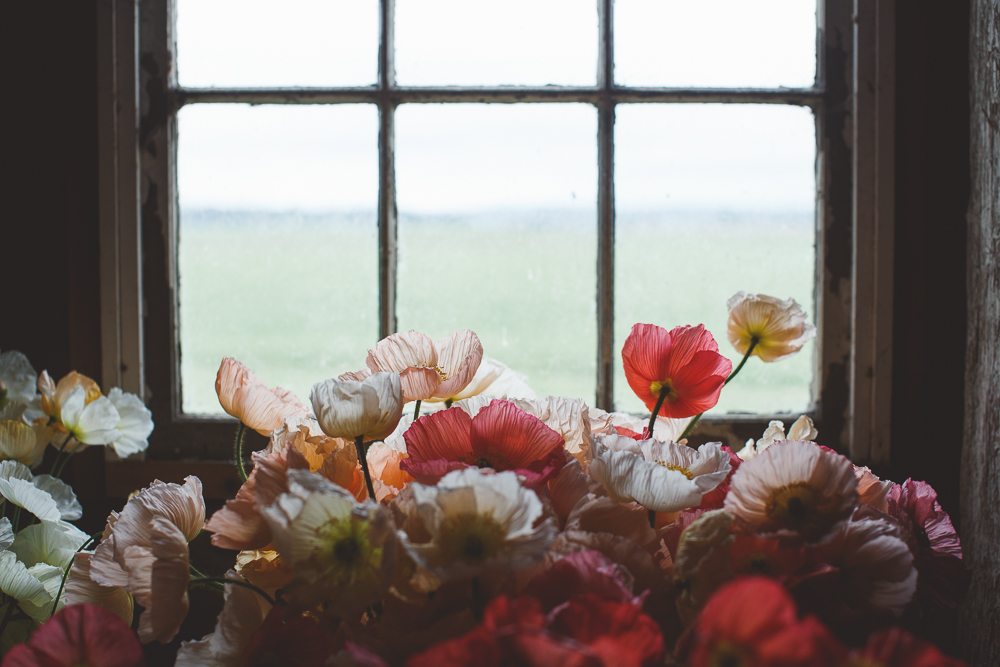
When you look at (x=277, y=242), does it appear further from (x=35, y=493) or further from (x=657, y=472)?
(x=657, y=472)

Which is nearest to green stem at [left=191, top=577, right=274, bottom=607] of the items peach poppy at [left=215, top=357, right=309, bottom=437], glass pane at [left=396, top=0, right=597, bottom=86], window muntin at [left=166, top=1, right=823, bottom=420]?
peach poppy at [left=215, top=357, right=309, bottom=437]

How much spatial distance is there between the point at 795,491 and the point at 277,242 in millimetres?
989

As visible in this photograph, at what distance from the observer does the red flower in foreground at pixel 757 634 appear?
29 centimetres

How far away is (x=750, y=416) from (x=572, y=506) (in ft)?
2.67

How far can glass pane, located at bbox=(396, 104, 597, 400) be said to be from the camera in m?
1.24

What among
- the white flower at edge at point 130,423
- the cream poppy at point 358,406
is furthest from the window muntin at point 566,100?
the cream poppy at point 358,406

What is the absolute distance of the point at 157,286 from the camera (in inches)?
48.2

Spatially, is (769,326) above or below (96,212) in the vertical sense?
below

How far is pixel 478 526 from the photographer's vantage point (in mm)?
398

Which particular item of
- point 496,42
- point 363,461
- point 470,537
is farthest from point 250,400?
point 496,42

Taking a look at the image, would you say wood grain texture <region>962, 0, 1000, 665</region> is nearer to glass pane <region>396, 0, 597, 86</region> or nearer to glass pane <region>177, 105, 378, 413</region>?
glass pane <region>396, 0, 597, 86</region>

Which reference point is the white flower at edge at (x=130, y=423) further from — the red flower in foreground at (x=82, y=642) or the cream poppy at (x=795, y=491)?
the cream poppy at (x=795, y=491)

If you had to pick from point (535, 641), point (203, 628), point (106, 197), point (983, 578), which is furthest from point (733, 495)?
point (106, 197)

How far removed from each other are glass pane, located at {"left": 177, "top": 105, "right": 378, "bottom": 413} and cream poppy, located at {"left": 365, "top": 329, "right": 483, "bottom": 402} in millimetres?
705
